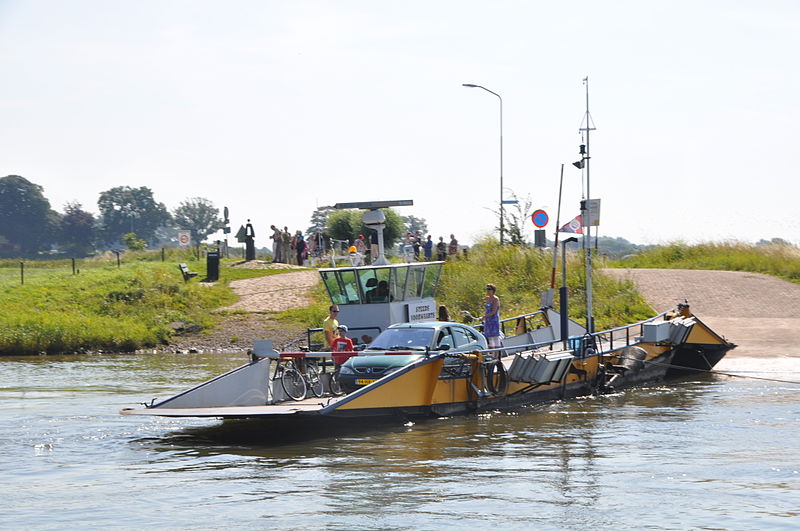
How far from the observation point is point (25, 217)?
443 feet

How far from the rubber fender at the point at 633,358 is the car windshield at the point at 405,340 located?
7182mm

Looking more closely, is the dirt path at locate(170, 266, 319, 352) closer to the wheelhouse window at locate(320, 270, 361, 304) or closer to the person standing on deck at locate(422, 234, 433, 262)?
the person standing on deck at locate(422, 234, 433, 262)

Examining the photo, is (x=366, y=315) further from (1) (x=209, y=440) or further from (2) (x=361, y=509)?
(2) (x=361, y=509)

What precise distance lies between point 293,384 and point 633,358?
9.58 m

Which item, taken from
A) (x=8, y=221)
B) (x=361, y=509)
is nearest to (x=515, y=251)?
(x=361, y=509)

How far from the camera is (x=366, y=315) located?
2278 cm

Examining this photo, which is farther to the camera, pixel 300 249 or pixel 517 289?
pixel 300 249

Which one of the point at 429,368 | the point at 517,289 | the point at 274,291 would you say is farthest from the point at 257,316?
the point at 429,368

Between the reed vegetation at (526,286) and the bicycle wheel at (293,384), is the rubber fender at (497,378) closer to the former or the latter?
the bicycle wheel at (293,384)

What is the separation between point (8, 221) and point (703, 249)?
108m

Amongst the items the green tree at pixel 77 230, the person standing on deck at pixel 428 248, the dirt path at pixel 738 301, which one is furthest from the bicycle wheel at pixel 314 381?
the green tree at pixel 77 230

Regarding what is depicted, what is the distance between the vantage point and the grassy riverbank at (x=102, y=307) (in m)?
35.8

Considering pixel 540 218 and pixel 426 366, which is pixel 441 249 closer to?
pixel 540 218

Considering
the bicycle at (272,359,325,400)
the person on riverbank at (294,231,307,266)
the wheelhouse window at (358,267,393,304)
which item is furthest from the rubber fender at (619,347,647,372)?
the person on riverbank at (294,231,307,266)
